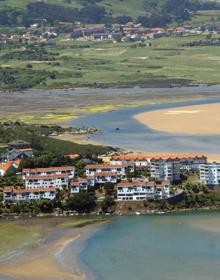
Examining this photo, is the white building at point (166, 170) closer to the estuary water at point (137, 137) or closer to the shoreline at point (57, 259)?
the shoreline at point (57, 259)

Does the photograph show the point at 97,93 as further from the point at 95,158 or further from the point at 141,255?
the point at 141,255

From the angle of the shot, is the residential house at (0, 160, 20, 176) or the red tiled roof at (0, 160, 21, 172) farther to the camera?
the red tiled roof at (0, 160, 21, 172)

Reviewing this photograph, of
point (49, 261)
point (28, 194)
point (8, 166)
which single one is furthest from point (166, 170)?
point (49, 261)

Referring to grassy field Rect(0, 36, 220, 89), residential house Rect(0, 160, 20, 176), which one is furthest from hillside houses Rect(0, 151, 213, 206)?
grassy field Rect(0, 36, 220, 89)

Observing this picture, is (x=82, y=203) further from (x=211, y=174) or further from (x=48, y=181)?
(x=211, y=174)

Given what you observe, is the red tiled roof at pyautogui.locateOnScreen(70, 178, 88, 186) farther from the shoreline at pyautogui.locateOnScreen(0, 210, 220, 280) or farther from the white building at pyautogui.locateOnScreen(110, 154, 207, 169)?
the shoreline at pyautogui.locateOnScreen(0, 210, 220, 280)

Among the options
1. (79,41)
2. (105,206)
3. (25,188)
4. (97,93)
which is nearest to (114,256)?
(105,206)
